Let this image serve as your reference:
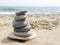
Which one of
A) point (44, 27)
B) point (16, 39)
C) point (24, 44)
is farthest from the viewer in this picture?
point (44, 27)

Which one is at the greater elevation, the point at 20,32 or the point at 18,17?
the point at 18,17

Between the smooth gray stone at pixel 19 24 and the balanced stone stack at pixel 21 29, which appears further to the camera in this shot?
the smooth gray stone at pixel 19 24

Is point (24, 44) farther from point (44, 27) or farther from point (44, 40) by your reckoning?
point (44, 27)

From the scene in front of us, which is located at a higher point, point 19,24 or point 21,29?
point 19,24

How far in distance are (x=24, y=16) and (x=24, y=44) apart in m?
1.10

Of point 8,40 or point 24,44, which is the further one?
point 8,40

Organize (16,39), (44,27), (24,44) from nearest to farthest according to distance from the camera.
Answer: (24,44)
(16,39)
(44,27)

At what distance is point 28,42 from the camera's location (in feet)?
20.2

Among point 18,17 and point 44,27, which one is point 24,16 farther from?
point 44,27

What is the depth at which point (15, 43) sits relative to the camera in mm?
5910

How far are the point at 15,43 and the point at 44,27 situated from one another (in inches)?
144

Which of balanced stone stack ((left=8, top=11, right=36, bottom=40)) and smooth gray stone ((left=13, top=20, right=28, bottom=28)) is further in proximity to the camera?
smooth gray stone ((left=13, top=20, right=28, bottom=28))

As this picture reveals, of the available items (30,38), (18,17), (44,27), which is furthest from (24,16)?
(44,27)

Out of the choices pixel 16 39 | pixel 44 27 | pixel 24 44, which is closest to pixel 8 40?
pixel 16 39
